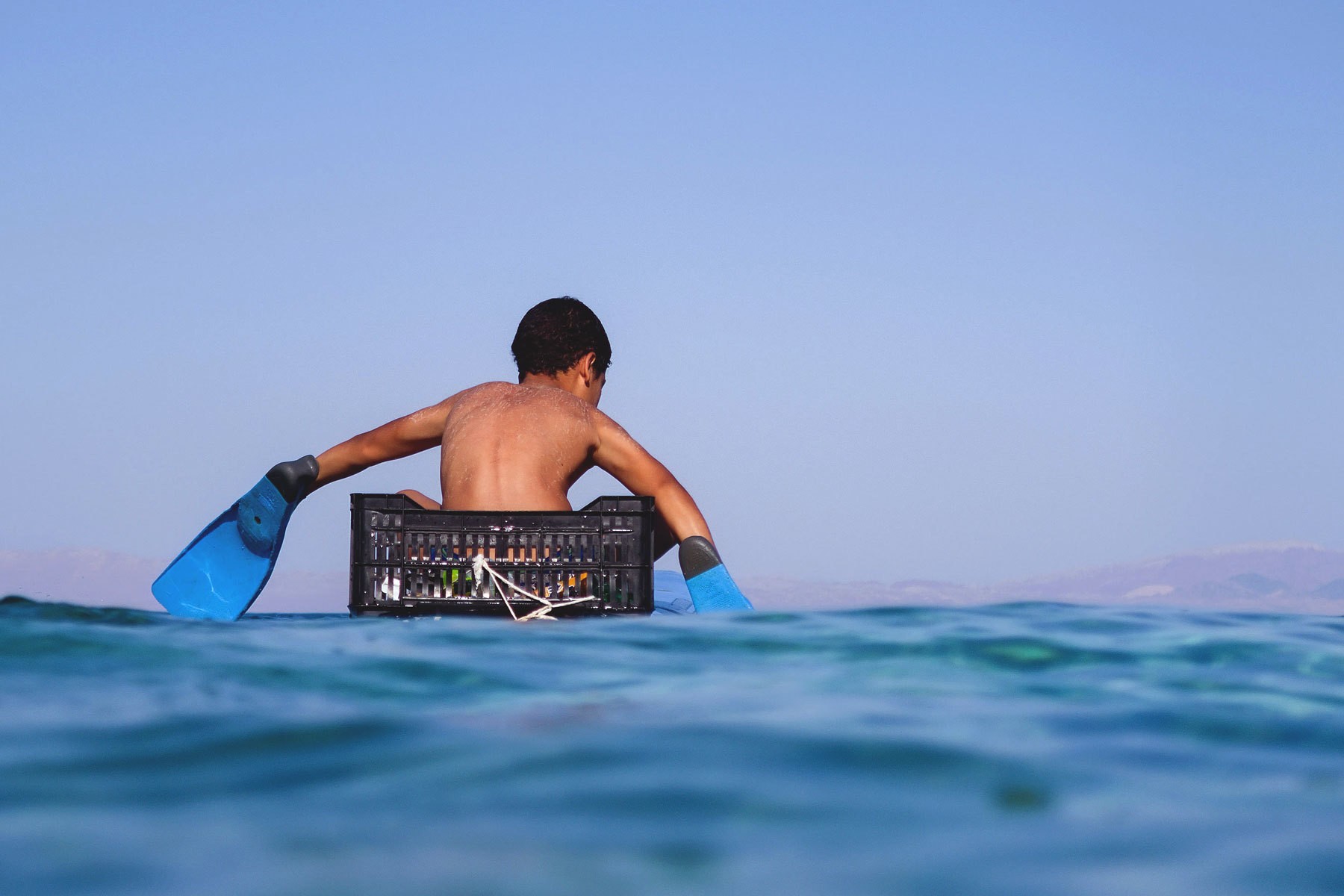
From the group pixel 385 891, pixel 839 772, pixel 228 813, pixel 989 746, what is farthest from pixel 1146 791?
pixel 228 813

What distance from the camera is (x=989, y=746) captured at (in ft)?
8.33

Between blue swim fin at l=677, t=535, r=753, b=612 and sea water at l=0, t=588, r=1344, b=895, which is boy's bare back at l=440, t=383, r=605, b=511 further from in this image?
sea water at l=0, t=588, r=1344, b=895

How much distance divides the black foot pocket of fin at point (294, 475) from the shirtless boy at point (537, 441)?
0.05 meters

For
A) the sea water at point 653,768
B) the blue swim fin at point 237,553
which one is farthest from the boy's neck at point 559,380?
the sea water at point 653,768

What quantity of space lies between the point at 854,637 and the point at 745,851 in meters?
2.43

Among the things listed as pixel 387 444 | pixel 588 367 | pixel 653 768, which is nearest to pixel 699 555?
pixel 588 367

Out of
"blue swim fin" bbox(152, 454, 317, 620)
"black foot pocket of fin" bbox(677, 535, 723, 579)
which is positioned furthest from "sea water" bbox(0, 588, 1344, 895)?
"blue swim fin" bbox(152, 454, 317, 620)

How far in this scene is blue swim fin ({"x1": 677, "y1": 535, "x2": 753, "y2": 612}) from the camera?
5598 mm

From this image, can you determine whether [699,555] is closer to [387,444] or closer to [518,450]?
[518,450]

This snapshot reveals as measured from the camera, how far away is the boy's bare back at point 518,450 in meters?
5.39

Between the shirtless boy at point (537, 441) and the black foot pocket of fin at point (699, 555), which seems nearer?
the shirtless boy at point (537, 441)

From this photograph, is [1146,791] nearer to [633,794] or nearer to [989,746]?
[989,746]

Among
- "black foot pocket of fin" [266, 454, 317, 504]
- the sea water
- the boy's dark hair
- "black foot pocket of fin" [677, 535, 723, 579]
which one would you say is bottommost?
the sea water

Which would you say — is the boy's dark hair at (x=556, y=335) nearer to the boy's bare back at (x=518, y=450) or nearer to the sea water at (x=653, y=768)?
the boy's bare back at (x=518, y=450)
